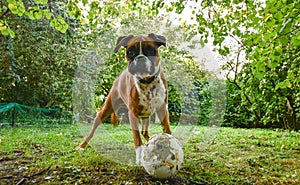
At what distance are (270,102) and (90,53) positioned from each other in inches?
214

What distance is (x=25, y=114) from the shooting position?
10008mm

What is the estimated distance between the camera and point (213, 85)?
6.66 m

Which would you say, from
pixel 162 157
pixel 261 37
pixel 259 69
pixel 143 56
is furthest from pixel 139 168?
pixel 261 37

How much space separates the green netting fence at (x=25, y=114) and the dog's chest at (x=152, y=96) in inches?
284

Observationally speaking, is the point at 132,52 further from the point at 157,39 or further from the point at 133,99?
the point at 133,99

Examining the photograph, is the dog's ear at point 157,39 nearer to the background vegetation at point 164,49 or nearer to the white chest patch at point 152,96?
the white chest patch at point 152,96

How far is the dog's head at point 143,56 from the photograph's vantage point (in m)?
2.89

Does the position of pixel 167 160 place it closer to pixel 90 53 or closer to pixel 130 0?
pixel 130 0

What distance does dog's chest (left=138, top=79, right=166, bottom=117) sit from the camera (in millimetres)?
3166

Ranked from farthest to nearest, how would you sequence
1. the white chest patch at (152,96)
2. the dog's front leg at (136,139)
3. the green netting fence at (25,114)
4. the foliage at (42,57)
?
the green netting fence at (25,114), the foliage at (42,57), the white chest patch at (152,96), the dog's front leg at (136,139)

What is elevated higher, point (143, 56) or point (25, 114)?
point (143, 56)

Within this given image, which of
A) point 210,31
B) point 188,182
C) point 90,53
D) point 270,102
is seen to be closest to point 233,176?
point 188,182

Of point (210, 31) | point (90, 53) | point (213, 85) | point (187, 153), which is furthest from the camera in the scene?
point (90, 53)

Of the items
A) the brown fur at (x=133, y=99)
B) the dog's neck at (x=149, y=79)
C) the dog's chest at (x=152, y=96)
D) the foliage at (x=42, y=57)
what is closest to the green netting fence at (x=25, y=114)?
the foliage at (x=42, y=57)
